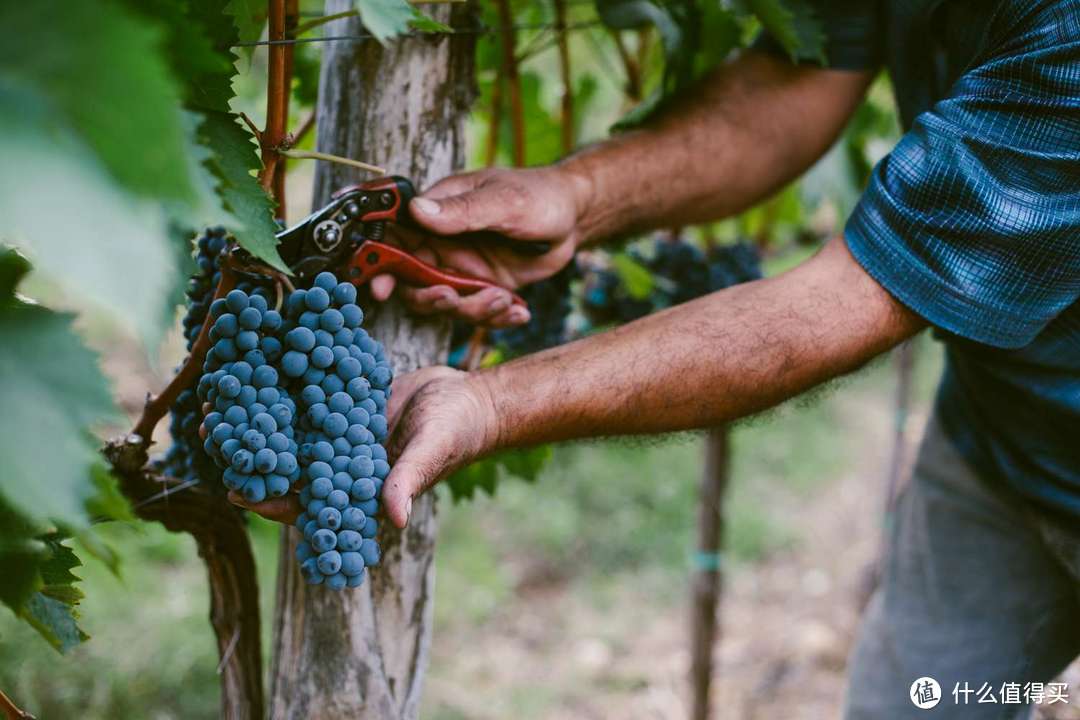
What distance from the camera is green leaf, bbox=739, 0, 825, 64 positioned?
1.27 metres

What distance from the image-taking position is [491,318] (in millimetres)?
1216

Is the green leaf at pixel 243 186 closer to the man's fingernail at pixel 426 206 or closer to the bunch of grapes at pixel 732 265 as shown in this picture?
the man's fingernail at pixel 426 206

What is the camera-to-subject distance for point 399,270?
1097 mm

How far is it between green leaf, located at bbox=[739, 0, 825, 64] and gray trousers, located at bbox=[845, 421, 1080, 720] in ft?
2.70

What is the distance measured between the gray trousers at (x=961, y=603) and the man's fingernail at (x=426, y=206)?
1.10m

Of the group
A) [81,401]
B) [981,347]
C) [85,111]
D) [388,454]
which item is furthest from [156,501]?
[981,347]

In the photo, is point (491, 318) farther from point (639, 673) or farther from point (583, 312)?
point (639, 673)

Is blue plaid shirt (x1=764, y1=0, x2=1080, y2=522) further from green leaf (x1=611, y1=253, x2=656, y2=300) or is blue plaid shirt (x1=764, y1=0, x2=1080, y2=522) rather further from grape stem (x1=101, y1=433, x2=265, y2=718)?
grape stem (x1=101, y1=433, x2=265, y2=718)

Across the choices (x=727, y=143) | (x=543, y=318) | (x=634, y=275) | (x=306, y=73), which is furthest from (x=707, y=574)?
(x=306, y=73)

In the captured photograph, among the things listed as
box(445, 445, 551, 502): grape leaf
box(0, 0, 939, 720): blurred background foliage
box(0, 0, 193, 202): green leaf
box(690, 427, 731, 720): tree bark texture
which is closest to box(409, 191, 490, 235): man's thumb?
box(0, 0, 939, 720): blurred background foliage

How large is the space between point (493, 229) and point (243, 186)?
1.59 ft

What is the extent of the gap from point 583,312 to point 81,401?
5.59ft

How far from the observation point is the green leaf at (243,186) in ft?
2.34

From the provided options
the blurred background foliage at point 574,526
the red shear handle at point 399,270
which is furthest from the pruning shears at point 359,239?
the blurred background foliage at point 574,526
